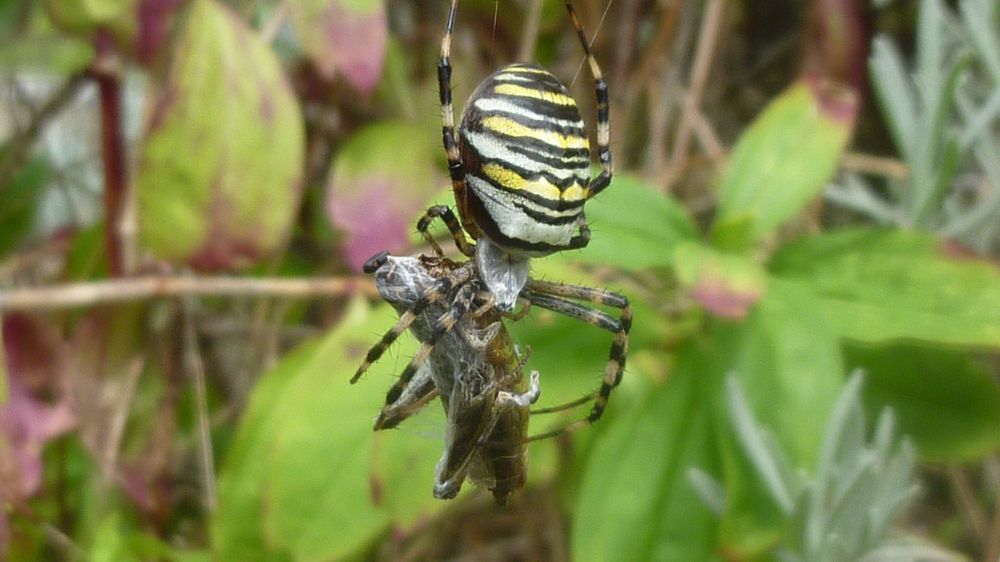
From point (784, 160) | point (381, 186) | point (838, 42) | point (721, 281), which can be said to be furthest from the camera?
point (838, 42)

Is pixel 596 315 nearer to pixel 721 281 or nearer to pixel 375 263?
pixel 721 281

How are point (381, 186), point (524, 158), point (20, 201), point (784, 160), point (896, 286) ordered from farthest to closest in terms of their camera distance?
point (20, 201) → point (381, 186) → point (784, 160) → point (896, 286) → point (524, 158)

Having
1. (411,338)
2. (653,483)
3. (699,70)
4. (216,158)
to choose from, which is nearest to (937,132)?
(699,70)

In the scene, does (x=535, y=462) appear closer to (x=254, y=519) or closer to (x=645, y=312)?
(x=645, y=312)

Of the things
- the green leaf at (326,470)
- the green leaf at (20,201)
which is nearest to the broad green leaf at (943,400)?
the green leaf at (326,470)

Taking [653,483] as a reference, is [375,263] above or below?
above

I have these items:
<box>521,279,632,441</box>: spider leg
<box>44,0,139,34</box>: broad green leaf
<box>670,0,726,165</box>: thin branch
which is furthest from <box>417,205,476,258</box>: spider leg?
<box>670,0,726,165</box>: thin branch

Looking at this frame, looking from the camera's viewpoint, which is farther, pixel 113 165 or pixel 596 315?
pixel 113 165

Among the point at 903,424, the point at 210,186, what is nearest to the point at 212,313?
the point at 210,186
